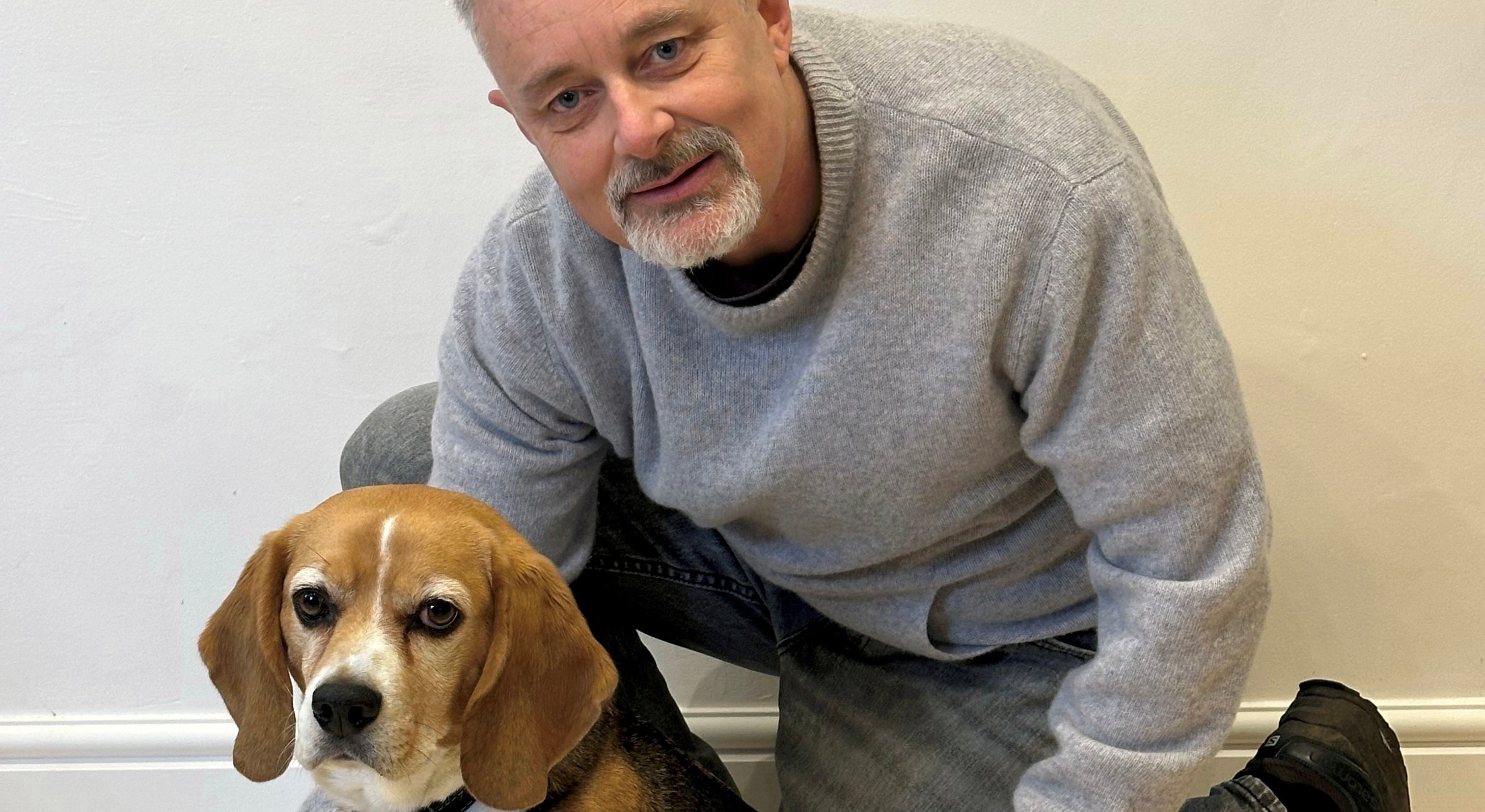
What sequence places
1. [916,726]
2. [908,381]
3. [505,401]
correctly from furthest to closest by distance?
[916,726] < [505,401] < [908,381]

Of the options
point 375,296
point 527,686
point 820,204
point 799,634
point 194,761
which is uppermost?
point 820,204

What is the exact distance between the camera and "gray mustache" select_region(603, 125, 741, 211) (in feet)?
4.47

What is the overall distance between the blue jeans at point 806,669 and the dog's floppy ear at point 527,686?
0.33m

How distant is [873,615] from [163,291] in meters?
1.52

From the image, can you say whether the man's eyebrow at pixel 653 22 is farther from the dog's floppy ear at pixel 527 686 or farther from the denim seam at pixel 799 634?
the denim seam at pixel 799 634

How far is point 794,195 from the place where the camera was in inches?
59.3

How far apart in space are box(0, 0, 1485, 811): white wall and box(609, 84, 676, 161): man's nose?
87 centimetres

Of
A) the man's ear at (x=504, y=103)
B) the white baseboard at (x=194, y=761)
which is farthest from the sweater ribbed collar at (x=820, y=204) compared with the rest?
the white baseboard at (x=194, y=761)

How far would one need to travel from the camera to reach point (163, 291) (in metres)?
2.23

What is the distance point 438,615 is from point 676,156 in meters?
0.66

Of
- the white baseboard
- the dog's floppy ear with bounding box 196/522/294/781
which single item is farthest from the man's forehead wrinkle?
the white baseboard

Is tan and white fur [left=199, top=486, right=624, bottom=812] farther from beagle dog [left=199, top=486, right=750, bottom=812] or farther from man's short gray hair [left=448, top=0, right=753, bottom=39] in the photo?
man's short gray hair [left=448, top=0, right=753, bottom=39]

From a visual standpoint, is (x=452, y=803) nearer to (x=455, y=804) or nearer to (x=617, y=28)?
(x=455, y=804)

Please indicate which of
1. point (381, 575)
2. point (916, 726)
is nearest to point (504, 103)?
point (381, 575)
